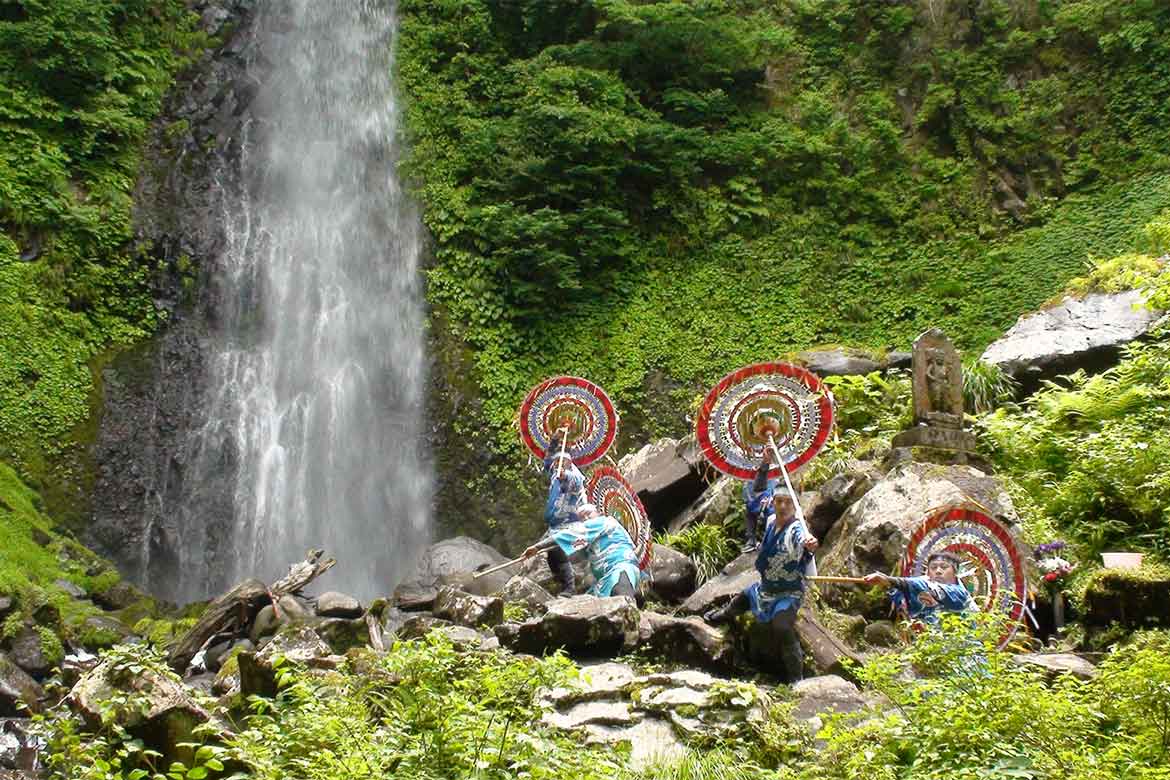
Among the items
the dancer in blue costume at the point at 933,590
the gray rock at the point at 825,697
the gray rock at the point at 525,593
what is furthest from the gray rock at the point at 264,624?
the dancer in blue costume at the point at 933,590

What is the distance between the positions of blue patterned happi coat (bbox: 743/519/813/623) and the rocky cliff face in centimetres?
1018

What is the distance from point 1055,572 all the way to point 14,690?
911 cm

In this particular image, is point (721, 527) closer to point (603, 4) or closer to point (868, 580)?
point (868, 580)

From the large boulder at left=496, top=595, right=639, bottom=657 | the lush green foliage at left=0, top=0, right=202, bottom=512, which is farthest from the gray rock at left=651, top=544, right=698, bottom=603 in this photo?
the lush green foliage at left=0, top=0, right=202, bottom=512

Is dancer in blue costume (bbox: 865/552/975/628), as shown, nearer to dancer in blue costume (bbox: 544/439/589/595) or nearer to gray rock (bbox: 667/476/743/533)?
dancer in blue costume (bbox: 544/439/589/595)

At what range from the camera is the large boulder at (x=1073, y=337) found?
38.7 ft

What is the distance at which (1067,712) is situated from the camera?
4434 mm

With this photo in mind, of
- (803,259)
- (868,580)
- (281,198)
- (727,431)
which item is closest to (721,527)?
(727,431)

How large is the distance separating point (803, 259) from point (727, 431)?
32.0ft

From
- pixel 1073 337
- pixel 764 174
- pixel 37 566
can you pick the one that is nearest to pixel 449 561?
pixel 37 566

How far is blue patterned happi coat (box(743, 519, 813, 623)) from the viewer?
23.2 ft

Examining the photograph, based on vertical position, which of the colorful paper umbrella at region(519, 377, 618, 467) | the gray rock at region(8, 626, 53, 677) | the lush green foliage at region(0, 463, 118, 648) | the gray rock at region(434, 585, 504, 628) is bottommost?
the gray rock at region(8, 626, 53, 677)

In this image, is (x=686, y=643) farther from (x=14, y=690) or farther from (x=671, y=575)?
(x=14, y=690)

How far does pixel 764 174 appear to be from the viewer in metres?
18.8
